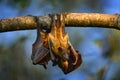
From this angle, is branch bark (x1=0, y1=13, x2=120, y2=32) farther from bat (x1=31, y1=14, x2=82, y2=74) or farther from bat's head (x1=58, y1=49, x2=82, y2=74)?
bat's head (x1=58, y1=49, x2=82, y2=74)

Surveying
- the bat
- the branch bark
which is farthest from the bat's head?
the branch bark

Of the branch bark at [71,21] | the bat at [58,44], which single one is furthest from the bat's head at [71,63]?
the branch bark at [71,21]

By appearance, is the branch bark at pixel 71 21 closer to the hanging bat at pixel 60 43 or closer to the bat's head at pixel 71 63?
the hanging bat at pixel 60 43

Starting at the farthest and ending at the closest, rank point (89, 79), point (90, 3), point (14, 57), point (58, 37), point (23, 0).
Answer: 1. point (90, 3)
2. point (14, 57)
3. point (23, 0)
4. point (89, 79)
5. point (58, 37)

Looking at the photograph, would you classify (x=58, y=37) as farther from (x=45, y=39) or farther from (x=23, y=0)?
(x=23, y=0)

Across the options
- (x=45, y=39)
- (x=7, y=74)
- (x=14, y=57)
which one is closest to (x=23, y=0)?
(x=7, y=74)

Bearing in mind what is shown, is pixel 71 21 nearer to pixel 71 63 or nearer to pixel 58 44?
pixel 58 44

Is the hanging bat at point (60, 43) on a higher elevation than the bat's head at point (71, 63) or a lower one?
higher

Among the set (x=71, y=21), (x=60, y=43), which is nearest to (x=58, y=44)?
(x=60, y=43)
